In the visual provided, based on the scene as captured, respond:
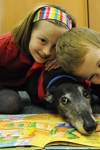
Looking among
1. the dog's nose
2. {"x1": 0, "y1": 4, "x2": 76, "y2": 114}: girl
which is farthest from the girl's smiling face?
the dog's nose

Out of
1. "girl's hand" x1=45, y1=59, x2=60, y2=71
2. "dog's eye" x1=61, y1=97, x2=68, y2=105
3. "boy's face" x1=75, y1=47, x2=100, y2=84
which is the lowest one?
"dog's eye" x1=61, y1=97, x2=68, y2=105

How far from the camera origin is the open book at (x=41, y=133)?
630 millimetres

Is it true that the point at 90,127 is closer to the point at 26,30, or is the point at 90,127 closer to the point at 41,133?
the point at 41,133

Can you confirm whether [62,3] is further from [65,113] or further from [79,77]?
[65,113]

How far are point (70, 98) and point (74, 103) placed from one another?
0.03m

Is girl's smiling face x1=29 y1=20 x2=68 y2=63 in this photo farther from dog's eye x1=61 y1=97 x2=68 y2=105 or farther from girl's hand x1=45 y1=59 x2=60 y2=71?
dog's eye x1=61 y1=97 x2=68 y2=105

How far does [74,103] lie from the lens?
2.54ft

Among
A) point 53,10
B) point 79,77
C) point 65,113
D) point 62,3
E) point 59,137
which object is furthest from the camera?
point 62,3

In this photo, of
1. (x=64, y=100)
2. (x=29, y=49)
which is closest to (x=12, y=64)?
(x=29, y=49)

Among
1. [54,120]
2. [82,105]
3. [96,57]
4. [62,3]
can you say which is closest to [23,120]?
[54,120]

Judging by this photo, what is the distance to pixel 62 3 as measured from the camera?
5.99 feet

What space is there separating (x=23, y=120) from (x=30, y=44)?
1.06 feet

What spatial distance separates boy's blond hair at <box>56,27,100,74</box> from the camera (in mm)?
821

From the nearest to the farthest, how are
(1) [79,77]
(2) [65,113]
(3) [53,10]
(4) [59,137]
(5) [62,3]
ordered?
(4) [59,137] → (2) [65,113] → (1) [79,77] → (3) [53,10] → (5) [62,3]
